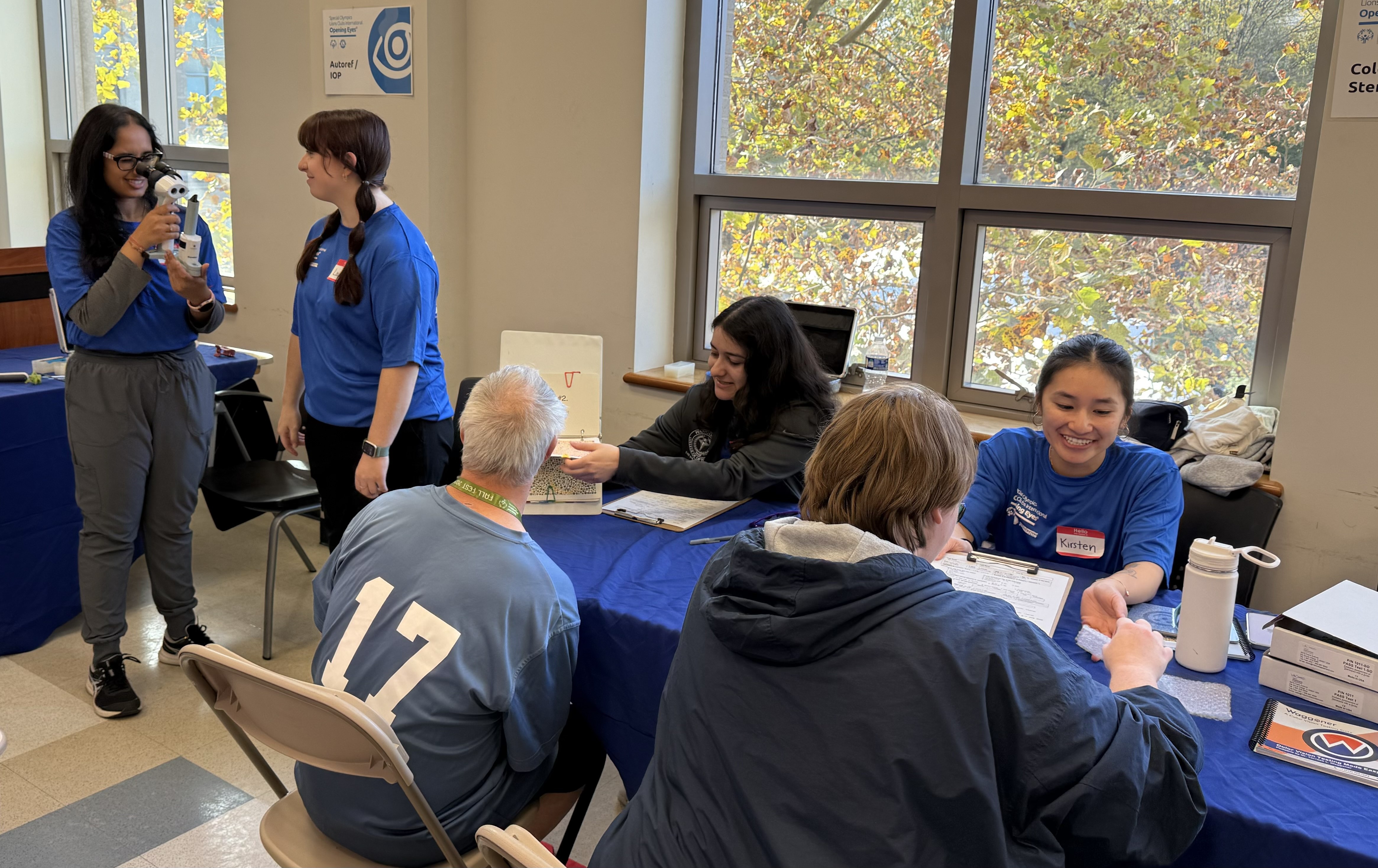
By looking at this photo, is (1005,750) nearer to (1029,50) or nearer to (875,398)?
(875,398)

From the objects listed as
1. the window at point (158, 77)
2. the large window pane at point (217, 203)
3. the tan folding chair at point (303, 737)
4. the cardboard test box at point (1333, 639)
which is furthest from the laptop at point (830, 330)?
the large window pane at point (217, 203)

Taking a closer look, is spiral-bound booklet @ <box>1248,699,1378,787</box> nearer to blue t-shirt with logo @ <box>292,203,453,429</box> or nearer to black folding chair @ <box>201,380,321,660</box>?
blue t-shirt with logo @ <box>292,203,453,429</box>

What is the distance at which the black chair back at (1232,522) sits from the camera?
8.22 ft

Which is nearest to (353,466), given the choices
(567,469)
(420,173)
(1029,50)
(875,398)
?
(567,469)

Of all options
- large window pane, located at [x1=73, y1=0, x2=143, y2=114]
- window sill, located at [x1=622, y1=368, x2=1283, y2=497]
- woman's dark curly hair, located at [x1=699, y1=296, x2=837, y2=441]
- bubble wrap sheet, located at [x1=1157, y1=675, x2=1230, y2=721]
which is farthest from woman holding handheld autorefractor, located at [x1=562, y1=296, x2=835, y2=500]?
large window pane, located at [x1=73, y1=0, x2=143, y2=114]

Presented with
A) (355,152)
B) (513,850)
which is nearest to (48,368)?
(355,152)

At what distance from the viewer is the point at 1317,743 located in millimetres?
1408

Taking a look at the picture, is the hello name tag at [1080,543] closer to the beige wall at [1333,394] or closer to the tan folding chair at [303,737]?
the beige wall at [1333,394]

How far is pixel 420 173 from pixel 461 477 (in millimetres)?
2513

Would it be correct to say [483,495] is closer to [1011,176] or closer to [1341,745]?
[1341,745]

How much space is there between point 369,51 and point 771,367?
243 cm

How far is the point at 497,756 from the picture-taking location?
5.43 feet

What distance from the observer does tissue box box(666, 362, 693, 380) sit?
12.2ft

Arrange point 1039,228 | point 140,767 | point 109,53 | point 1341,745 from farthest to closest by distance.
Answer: point 109,53 → point 1039,228 → point 140,767 → point 1341,745
